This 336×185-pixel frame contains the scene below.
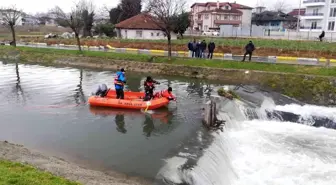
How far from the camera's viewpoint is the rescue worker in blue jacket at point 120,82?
16.9 meters

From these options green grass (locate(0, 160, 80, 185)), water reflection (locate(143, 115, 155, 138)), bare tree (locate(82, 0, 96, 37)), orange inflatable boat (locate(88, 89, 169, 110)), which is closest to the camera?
green grass (locate(0, 160, 80, 185))

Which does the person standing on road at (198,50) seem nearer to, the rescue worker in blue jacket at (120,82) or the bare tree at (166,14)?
the bare tree at (166,14)

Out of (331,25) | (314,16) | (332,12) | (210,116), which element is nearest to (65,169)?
(210,116)

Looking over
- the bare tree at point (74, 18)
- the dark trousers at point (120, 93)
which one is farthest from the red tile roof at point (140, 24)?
the dark trousers at point (120, 93)

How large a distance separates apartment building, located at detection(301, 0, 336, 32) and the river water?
46866 millimetres

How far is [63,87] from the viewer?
75.3 feet

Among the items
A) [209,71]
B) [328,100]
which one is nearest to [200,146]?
[328,100]

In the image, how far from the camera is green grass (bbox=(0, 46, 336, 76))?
24297 mm

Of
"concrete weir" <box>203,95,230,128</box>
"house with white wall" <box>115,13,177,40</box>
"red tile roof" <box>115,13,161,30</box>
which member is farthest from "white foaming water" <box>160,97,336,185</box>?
"house with white wall" <box>115,13,177,40</box>

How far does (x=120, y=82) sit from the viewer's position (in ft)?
56.1

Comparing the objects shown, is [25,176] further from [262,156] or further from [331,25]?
[331,25]

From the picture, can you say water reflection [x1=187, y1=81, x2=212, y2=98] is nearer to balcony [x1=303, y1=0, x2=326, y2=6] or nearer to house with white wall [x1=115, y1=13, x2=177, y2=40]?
house with white wall [x1=115, y1=13, x2=177, y2=40]

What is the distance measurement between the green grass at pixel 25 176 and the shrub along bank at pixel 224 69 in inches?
708

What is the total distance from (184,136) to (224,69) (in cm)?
1433
